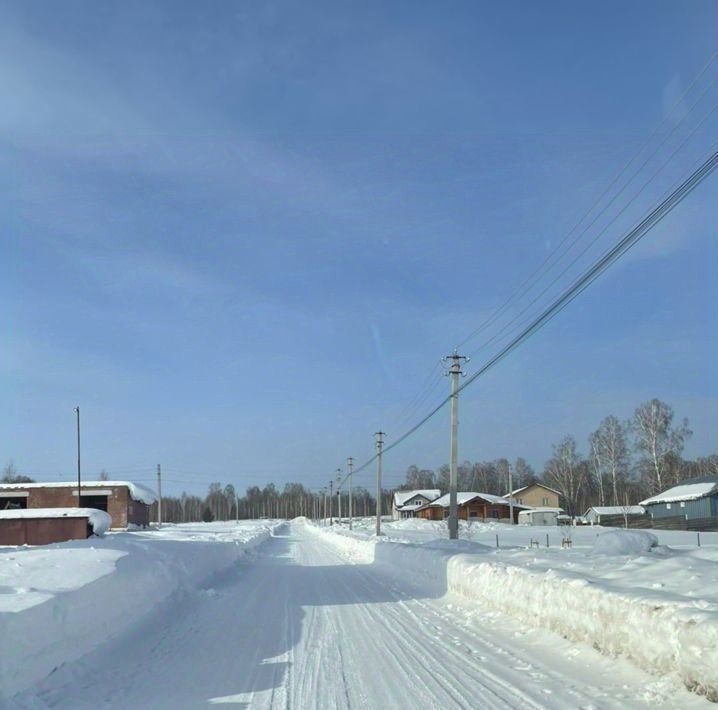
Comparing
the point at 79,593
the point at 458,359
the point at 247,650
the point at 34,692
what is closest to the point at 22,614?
the point at 34,692

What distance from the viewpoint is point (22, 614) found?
7.88 meters

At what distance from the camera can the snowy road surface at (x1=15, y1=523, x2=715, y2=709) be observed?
7250 mm

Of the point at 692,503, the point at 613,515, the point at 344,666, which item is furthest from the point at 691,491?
the point at 344,666

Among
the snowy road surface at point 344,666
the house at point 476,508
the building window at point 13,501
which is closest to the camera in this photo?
the snowy road surface at point 344,666

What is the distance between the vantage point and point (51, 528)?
36688 mm

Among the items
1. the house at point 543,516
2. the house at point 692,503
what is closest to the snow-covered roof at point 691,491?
the house at point 692,503

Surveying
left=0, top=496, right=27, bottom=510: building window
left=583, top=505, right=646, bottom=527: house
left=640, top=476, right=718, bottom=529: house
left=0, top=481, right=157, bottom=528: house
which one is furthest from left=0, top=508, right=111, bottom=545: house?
left=583, top=505, right=646, bottom=527: house

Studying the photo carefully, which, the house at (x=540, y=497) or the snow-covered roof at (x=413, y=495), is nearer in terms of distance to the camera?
the house at (x=540, y=497)

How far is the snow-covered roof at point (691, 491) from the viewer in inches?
2584

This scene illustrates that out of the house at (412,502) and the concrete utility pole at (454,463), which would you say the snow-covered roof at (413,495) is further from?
the concrete utility pole at (454,463)

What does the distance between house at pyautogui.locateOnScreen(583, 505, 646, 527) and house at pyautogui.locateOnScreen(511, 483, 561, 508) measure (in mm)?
21688

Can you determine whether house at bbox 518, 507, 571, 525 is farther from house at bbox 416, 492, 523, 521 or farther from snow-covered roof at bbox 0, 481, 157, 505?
snow-covered roof at bbox 0, 481, 157, 505

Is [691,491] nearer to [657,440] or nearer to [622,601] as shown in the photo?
[657,440]

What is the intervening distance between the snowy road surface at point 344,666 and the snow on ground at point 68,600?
0.79 feet
